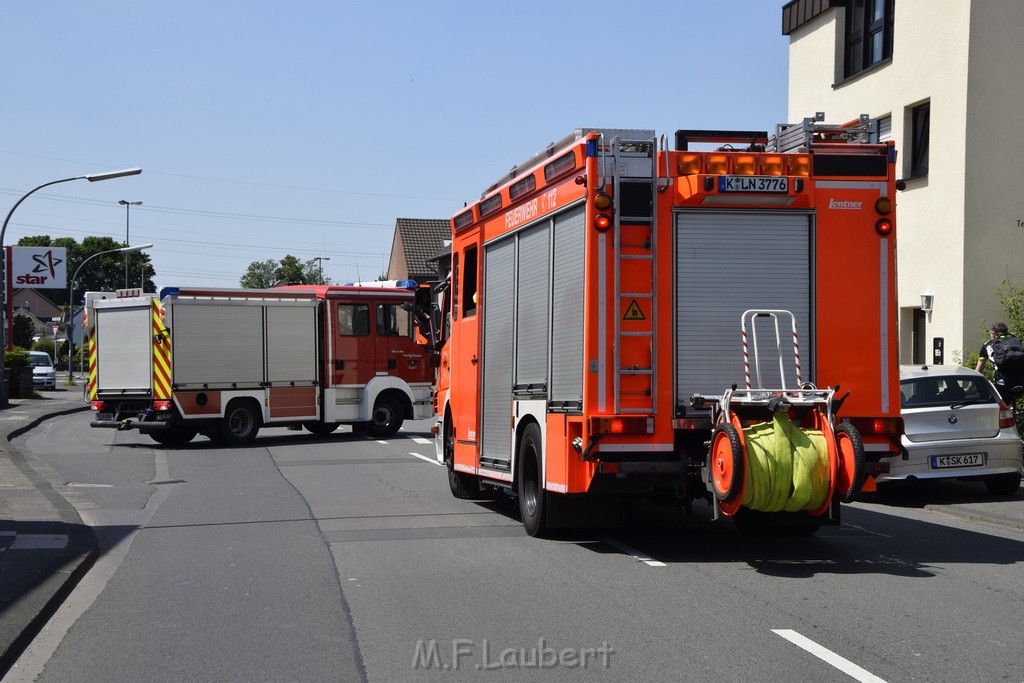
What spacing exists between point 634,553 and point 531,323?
6.92ft

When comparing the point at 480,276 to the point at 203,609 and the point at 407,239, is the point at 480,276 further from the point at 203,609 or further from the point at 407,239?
the point at 407,239

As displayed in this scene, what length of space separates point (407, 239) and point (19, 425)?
1665 inches

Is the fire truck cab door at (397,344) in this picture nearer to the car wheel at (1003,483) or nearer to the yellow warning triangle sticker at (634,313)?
the car wheel at (1003,483)

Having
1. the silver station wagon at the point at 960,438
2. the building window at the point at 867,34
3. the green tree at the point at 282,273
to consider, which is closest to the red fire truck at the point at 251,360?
the building window at the point at 867,34

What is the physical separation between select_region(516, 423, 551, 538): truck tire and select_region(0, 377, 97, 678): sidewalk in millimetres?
3559

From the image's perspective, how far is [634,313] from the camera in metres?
9.07

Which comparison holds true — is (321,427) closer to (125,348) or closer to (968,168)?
(125,348)

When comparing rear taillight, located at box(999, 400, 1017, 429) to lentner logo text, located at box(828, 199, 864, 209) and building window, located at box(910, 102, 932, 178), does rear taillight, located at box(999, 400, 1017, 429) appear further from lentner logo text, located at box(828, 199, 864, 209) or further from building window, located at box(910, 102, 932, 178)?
building window, located at box(910, 102, 932, 178)

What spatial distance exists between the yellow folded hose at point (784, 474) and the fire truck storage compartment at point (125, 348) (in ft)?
53.1

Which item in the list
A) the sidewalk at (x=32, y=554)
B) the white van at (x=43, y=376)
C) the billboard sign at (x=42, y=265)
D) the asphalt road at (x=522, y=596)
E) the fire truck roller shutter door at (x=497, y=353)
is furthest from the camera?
the white van at (x=43, y=376)

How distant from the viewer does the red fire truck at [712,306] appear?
896cm

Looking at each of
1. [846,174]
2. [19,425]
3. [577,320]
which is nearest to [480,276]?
[577,320]

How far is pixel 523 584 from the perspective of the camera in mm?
8242

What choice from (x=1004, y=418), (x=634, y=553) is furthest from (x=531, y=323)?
(x=1004, y=418)
